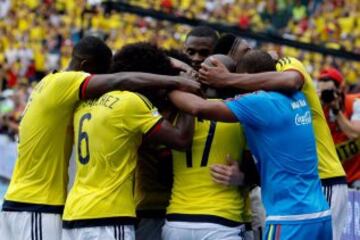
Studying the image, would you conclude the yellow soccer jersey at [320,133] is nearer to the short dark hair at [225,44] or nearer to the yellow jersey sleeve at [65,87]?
the short dark hair at [225,44]

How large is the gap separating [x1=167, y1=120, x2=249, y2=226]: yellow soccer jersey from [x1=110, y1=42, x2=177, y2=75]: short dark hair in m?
0.43

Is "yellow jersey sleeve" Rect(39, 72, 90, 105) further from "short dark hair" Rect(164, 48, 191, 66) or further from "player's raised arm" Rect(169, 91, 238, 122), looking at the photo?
"short dark hair" Rect(164, 48, 191, 66)

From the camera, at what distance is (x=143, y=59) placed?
20.4 ft

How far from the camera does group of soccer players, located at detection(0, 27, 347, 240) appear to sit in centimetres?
589

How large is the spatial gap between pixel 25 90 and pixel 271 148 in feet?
45.4

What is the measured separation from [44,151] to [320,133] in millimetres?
1849

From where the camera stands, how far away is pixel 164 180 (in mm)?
6375

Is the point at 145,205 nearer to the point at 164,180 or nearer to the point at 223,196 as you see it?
the point at 164,180

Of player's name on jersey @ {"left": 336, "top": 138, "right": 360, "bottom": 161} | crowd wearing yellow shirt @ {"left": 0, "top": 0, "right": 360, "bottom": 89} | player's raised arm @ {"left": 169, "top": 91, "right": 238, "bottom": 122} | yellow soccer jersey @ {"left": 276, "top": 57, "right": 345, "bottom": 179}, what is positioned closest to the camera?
player's raised arm @ {"left": 169, "top": 91, "right": 238, "bottom": 122}

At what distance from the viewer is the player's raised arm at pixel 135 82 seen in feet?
19.7

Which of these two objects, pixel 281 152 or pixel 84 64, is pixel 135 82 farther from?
pixel 281 152

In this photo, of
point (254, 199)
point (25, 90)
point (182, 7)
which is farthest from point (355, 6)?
point (254, 199)

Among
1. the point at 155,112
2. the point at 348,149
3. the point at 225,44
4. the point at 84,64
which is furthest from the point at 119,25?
the point at 155,112

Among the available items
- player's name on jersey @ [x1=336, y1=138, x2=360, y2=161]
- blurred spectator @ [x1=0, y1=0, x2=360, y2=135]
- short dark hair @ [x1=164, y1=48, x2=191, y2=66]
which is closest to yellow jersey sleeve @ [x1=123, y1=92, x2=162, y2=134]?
short dark hair @ [x1=164, y1=48, x2=191, y2=66]
